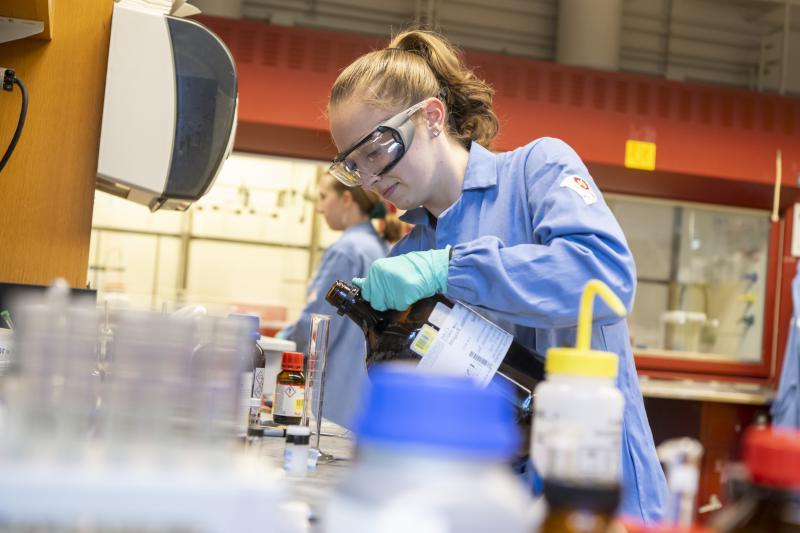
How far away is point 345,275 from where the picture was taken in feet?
11.9

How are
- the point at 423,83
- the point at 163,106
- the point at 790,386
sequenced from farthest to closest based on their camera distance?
1. the point at 790,386
2. the point at 163,106
3. the point at 423,83

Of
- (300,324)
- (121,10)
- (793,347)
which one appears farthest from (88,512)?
(793,347)

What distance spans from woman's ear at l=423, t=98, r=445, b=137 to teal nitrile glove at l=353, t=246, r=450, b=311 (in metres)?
0.38

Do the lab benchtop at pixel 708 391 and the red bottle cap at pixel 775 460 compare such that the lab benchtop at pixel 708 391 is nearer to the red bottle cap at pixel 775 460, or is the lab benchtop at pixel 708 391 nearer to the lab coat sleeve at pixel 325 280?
the lab coat sleeve at pixel 325 280

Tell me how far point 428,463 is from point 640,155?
414 cm

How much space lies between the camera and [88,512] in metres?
0.52

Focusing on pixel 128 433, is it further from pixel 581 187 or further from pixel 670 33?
pixel 670 33

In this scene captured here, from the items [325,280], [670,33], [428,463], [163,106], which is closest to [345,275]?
[325,280]

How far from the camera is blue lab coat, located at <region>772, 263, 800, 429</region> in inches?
170

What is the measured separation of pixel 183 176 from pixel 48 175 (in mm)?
281

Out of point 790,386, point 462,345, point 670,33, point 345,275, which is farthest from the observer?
point 670,33

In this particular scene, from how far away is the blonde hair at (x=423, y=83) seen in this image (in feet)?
5.44

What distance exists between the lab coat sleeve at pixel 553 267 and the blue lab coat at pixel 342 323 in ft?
7.00

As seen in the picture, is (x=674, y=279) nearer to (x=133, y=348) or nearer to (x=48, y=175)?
(x=48, y=175)
